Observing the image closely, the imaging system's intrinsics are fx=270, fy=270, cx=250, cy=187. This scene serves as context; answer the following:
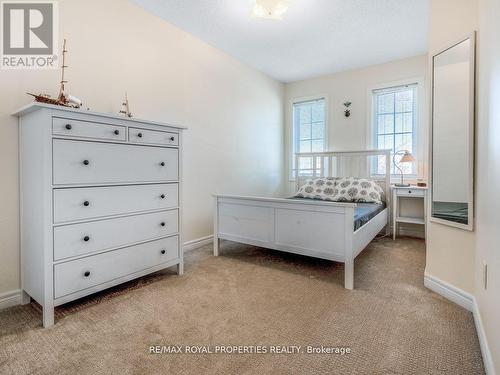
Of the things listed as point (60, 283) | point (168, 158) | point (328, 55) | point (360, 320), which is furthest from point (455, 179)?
point (60, 283)

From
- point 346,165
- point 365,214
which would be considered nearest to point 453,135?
point 365,214

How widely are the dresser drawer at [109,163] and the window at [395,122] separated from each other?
3210mm

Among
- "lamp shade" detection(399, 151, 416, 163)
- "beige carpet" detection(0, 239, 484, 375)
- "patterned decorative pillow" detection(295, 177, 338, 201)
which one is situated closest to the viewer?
"beige carpet" detection(0, 239, 484, 375)

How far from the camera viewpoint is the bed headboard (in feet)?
13.0

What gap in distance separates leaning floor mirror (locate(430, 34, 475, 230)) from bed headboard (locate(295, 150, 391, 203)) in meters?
1.71

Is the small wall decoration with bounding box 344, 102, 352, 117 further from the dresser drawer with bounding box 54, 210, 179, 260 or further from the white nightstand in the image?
the dresser drawer with bounding box 54, 210, 179, 260

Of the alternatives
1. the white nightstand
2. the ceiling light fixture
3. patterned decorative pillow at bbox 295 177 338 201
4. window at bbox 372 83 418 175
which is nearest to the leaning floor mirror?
the ceiling light fixture

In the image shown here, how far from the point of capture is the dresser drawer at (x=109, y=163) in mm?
1667

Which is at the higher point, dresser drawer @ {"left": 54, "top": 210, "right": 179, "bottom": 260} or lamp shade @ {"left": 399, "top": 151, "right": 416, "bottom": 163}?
lamp shade @ {"left": 399, "top": 151, "right": 416, "bottom": 163}

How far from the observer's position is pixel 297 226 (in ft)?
8.02

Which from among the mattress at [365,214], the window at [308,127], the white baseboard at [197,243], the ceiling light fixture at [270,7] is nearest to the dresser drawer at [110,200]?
the white baseboard at [197,243]

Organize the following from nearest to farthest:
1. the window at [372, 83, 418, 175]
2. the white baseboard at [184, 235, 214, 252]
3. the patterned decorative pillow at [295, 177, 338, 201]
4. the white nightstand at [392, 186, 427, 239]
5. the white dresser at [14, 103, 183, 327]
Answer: the white dresser at [14, 103, 183, 327] → the white baseboard at [184, 235, 214, 252] → the white nightstand at [392, 186, 427, 239] → the patterned decorative pillow at [295, 177, 338, 201] → the window at [372, 83, 418, 175]

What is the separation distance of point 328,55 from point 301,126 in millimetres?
1383

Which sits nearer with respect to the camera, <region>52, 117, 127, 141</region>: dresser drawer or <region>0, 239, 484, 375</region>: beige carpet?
<region>0, 239, 484, 375</region>: beige carpet
